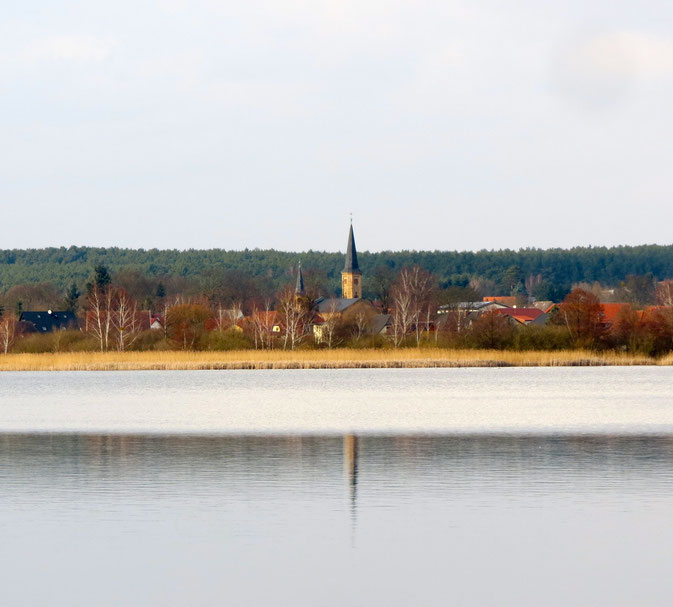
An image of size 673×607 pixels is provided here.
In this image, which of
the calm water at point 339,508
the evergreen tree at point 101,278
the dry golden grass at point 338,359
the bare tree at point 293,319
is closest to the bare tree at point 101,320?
the dry golden grass at point 338,359

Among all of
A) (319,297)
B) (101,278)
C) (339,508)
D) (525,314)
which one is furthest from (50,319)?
(339,508)

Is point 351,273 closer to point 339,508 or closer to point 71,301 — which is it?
point 71,301

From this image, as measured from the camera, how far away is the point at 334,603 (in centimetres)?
783

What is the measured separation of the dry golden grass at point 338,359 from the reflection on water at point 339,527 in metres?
25.9

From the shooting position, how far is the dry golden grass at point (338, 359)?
42.4 meters

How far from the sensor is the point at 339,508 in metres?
11.5

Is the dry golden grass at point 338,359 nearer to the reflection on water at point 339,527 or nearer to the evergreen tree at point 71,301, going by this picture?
the reflection on water at point 339,527

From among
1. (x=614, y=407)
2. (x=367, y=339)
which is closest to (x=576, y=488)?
(x=614, y=407)

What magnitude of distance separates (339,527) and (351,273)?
345ft

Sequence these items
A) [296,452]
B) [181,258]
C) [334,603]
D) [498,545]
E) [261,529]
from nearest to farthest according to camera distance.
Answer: [334,603]
[498,545]
[261,529]
[296,452]
[181,258]

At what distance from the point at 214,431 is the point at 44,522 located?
385 inches

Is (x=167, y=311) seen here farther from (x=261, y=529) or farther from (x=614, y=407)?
(x=261, y=529)

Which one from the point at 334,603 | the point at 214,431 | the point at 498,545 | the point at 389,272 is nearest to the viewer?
the point at 334,603

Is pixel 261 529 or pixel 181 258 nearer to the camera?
Result: pixel 261 529
